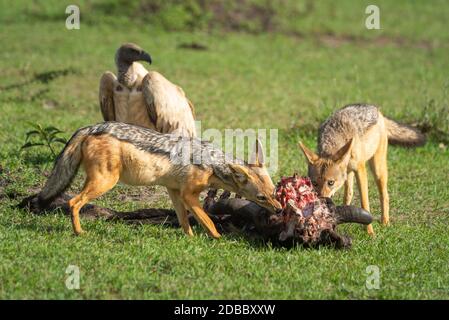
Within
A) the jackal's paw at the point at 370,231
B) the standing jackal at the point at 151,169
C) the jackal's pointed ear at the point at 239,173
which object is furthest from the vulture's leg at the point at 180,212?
the jackal's paw at the point at 370,231

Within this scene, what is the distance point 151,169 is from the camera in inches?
299

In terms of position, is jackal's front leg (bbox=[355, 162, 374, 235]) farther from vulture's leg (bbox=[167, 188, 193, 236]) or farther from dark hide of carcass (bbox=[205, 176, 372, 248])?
vulture's leg (bbox=[167, 188, 193, 236])

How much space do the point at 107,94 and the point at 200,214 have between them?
8.81ft

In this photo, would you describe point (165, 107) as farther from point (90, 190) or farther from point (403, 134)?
point (403, 134)

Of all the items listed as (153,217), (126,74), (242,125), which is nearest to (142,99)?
(126,74)

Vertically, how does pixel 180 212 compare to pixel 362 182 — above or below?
below

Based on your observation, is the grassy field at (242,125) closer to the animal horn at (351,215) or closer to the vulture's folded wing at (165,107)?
the animal horn at (351,215)

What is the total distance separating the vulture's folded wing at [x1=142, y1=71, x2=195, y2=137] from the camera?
30.3 feet

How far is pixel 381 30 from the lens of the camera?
20.7 metres

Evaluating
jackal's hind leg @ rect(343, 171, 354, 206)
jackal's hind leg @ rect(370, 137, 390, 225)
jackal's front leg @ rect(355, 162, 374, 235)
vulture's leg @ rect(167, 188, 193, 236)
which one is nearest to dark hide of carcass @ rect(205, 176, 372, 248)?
vulture's leg @ rect(167, 188, 193, 236)

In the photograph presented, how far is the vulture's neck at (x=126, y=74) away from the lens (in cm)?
968

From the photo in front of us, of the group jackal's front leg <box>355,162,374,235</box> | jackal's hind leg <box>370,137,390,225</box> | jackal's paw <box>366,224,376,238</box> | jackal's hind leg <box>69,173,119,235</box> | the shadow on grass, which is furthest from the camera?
jackal's hind leg <box>370,137,390,225</box>
